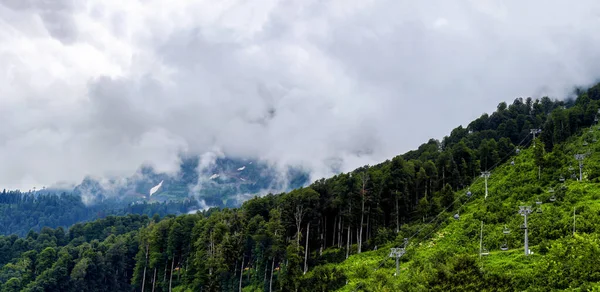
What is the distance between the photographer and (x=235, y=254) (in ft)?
304

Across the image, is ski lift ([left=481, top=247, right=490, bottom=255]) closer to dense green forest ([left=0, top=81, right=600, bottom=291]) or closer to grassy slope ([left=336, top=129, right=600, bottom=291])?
dense green forest ([left=0, top=81, right=600, bottom=291])

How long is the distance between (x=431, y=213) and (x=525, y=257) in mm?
39661

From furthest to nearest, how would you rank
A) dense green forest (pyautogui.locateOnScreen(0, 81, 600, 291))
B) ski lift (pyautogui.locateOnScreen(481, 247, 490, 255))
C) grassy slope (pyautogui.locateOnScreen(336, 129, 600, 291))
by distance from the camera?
ski lift (pyautogui.locateOnScreen(481, 247, 490, 255)) → dense green forest (pyautogui.locateOnScreen(0, 81, 600, 291)) → grassy slope (pyautogui.locateOnScreen(336, 129, 600, 291))

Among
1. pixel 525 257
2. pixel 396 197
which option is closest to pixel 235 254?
pixel 396 197

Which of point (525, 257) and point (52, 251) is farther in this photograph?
point (52, 251)

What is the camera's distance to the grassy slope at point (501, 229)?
56.2 m

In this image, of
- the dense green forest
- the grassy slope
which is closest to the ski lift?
the dense green forest

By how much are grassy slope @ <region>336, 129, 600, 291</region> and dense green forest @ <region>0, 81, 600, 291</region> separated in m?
0.27

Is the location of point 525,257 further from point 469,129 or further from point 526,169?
point 469,129

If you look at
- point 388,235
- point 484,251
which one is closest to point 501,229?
point 484,251

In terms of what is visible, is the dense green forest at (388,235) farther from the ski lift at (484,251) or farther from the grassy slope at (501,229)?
the ski lift at (484,251)

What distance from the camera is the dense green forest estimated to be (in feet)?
194

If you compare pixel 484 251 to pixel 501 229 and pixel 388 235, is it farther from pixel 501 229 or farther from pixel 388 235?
pixel 388 235

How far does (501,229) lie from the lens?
7381 cm
